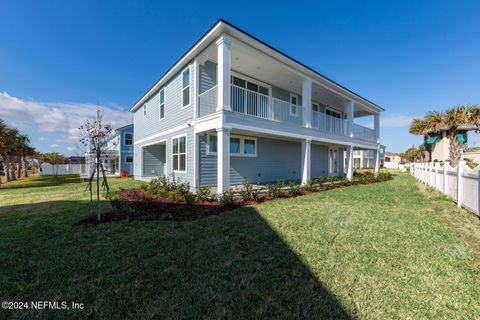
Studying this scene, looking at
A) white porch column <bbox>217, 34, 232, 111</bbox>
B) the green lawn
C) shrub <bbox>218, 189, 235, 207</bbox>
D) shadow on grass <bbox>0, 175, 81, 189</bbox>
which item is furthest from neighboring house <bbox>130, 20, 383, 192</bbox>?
shadow on grass <bbox>0, 175, 81, 189</bbox>

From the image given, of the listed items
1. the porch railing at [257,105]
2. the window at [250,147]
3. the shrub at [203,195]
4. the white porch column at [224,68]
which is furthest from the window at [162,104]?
the shrub at [203,195]

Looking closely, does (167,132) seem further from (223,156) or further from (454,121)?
(454,121)

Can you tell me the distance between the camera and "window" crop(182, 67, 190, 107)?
995cm

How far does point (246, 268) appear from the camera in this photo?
302 cm

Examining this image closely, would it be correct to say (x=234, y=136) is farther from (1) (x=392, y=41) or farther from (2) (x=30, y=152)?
(2) (x=30, y=152)

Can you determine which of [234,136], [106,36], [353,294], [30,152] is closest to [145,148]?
[106,36]

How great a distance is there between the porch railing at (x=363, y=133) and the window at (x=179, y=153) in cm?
1214

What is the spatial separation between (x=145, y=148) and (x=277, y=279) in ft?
51.7

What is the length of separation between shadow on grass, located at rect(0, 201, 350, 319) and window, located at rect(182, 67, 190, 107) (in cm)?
699

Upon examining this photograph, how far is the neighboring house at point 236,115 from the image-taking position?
7.75m

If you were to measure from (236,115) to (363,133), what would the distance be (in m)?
12.8

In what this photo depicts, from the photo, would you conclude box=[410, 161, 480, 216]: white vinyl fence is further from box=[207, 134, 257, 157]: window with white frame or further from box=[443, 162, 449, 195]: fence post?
box=[207, 134, 257, 157]: window with white frame

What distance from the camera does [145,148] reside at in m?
16.2

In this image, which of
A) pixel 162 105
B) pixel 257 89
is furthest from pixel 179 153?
pixel 257 89
